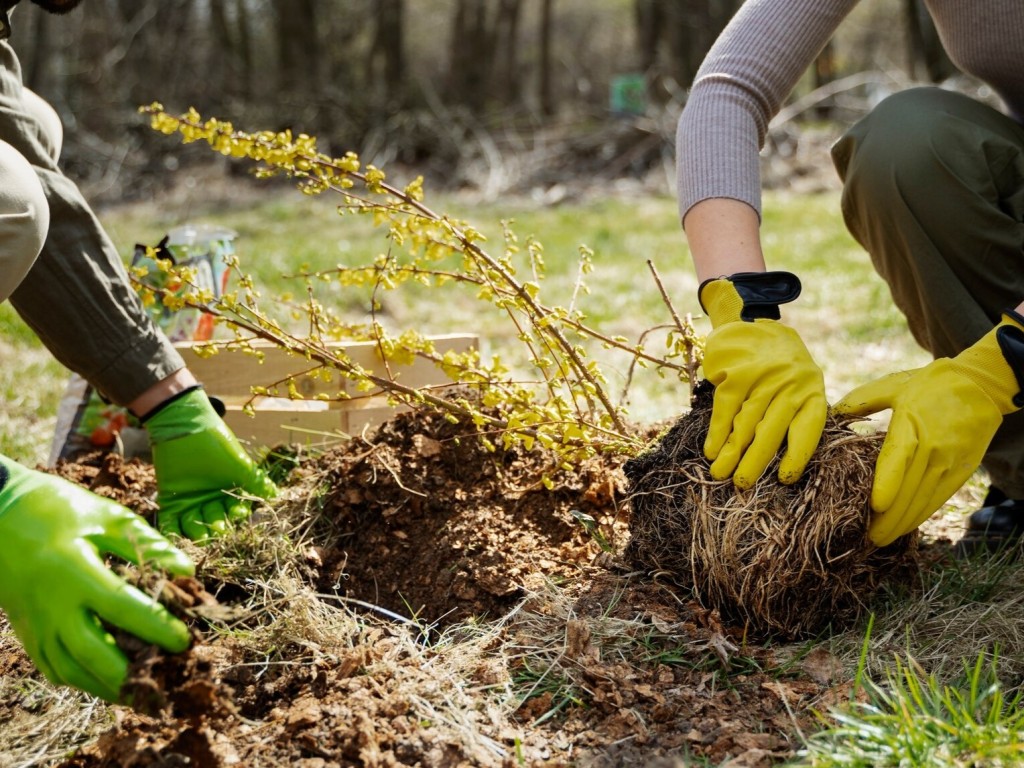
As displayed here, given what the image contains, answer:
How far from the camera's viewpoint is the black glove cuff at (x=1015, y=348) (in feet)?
4.90

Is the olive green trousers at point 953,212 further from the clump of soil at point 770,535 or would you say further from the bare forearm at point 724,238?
the clump of soil at point 770,535

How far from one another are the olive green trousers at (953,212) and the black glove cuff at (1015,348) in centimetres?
41

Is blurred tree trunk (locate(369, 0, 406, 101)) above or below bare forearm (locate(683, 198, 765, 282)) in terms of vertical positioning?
below

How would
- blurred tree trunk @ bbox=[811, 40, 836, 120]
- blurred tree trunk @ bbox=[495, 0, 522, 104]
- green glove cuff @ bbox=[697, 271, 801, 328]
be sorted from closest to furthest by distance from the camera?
green glove cuff @ bbox=[697, 271, 801, 328] → blurred tree trunk @ bbox=[811, 40, 836, 120] → blurred tree trunk @ bbox=[495, 0, 522, 104]

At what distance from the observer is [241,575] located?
1.79m

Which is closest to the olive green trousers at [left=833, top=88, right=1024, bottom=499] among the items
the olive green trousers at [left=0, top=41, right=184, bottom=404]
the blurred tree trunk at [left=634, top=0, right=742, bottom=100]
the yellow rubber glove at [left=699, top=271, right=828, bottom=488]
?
the yellow rubber glove at [left=699, top=271, right=828, bottom=488]

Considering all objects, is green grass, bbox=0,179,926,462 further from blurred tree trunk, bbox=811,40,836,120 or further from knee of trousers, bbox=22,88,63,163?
blurred tree trunk, bbox=811,40,836,120

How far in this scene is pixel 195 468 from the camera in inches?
79.4

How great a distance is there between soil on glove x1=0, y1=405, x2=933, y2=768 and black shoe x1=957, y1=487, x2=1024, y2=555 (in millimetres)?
664

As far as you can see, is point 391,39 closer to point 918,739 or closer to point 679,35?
point 679,35

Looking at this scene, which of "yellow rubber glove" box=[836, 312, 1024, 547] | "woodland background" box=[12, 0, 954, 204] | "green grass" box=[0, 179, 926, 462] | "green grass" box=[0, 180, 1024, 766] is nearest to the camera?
"green grass" box=[0, 180, 1024, 766]

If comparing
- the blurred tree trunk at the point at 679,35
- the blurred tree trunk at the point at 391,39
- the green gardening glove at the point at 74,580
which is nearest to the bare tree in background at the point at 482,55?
the blurred tree trunk at the point at 391,39

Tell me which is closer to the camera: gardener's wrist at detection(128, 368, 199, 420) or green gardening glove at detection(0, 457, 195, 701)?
green gardening glove at detection(0, 457, 195, 701)

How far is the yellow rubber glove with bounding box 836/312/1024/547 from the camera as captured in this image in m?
1.46
